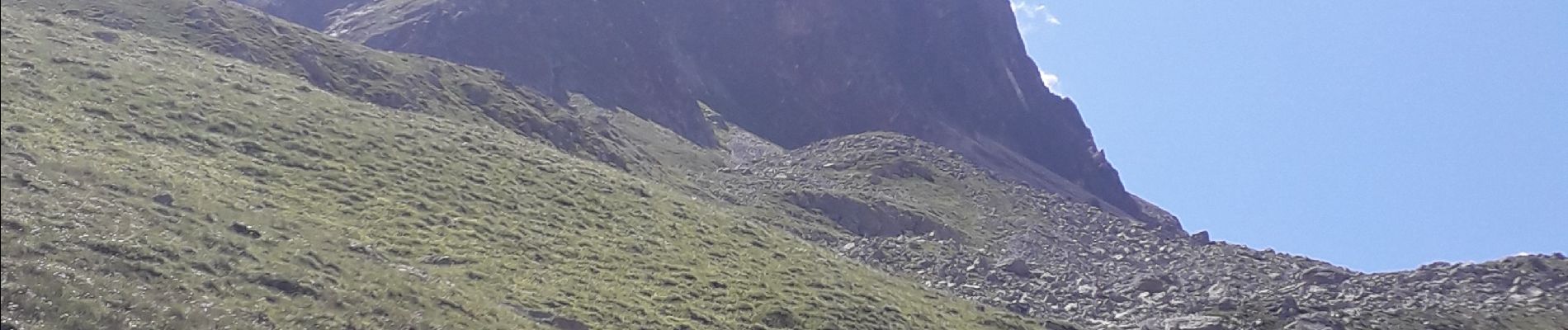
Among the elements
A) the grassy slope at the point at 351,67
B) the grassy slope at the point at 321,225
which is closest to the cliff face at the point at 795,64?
the grassy slope at the point at 351,67

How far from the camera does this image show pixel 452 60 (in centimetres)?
12769

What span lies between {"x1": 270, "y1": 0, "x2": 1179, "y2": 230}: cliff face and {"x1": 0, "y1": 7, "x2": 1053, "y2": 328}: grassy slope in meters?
58.0

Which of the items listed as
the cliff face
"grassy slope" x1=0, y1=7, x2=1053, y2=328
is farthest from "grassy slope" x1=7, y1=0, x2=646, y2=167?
the cliff face

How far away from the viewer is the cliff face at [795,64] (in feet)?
442

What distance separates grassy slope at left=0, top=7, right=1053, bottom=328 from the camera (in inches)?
1227

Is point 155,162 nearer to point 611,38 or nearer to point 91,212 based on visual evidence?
point 91,212

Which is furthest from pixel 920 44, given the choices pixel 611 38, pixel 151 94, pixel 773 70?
pixel 151 94

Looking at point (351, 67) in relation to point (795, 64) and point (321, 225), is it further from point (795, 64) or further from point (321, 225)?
point (795, 64)

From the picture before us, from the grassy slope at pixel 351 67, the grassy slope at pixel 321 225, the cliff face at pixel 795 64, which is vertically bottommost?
the grassy slope at pixel 321 225

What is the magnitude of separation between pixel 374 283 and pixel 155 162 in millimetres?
11730

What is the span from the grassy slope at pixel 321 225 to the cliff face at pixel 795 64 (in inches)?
2283

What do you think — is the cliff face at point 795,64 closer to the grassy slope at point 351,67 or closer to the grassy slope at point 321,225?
the grassy slope at point 351,67

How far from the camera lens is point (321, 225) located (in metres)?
43.2

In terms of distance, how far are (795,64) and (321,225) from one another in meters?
125
